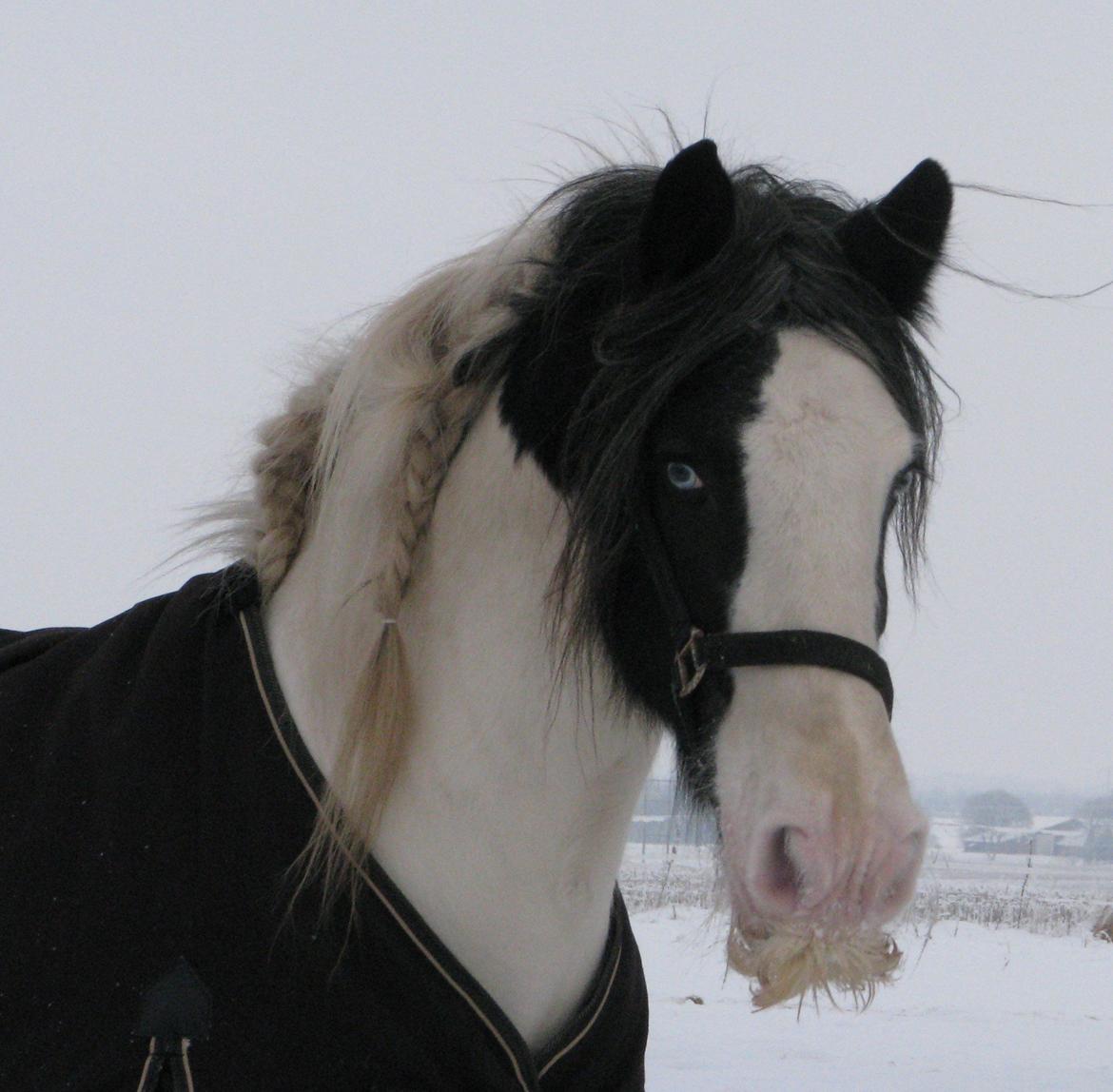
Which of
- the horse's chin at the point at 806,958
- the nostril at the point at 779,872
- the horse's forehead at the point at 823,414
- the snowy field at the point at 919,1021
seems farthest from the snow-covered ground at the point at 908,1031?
the horse's forehead at the point at 823,414

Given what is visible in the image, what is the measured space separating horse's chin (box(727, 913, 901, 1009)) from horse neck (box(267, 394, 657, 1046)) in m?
0.30

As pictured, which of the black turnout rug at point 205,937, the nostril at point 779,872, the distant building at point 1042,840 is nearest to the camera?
the nostril at point 779,872

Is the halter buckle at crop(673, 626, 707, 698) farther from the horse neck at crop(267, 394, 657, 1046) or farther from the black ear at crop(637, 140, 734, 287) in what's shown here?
the black ear at crop(637, 140, 734, 287)

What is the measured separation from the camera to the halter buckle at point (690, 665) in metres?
1.57

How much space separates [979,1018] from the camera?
544 cm

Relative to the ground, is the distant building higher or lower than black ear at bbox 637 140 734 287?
lower

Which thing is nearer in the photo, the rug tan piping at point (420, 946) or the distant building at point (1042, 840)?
the rug tan piping at point (420, 946)

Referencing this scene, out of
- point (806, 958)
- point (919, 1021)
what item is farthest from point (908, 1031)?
point (806, 958)

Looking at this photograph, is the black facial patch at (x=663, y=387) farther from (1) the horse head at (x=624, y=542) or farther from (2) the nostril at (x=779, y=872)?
(2) the nostril at (x=779, y=872)

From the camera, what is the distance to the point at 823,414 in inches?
62.2

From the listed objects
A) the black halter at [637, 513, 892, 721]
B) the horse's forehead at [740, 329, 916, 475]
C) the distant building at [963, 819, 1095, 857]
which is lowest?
the distant building at [963, 819, 1095, 857]

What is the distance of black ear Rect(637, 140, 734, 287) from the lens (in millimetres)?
1740

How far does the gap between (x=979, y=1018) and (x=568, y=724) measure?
4.51 m

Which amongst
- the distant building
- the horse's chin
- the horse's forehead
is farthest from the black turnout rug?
the distant building
